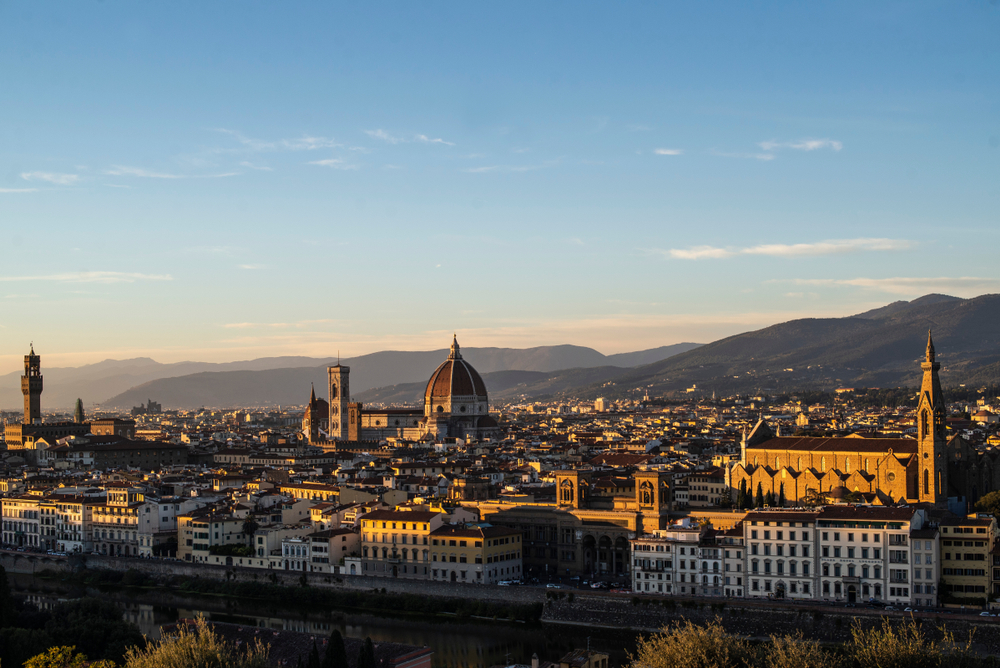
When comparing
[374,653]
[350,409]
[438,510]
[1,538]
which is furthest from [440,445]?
[374,653]

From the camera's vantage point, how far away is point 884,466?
5719 centimetres

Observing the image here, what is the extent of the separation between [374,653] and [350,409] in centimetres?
8592

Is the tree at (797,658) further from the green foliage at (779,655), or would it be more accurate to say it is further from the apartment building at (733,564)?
the apartment building at (733,564)

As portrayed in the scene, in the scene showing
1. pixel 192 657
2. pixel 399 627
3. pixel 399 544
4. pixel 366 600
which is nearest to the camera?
pixel 192 657

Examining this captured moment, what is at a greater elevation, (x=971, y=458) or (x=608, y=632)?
(x=971, y=458)

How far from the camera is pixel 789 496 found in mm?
60125

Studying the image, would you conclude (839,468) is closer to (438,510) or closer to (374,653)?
(438,510)

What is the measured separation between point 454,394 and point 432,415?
280 centimetres

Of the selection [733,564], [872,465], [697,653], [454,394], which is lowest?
[733,564]

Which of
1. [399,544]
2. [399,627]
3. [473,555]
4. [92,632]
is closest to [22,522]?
[399,544]

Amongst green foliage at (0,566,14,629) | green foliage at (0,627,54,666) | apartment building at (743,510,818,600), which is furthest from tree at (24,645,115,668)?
apartment building at (743,510,818,600)

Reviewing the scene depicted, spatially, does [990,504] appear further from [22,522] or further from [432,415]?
[432,415]

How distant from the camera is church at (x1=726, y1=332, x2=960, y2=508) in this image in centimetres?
5506

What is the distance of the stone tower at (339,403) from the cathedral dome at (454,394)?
891cm
